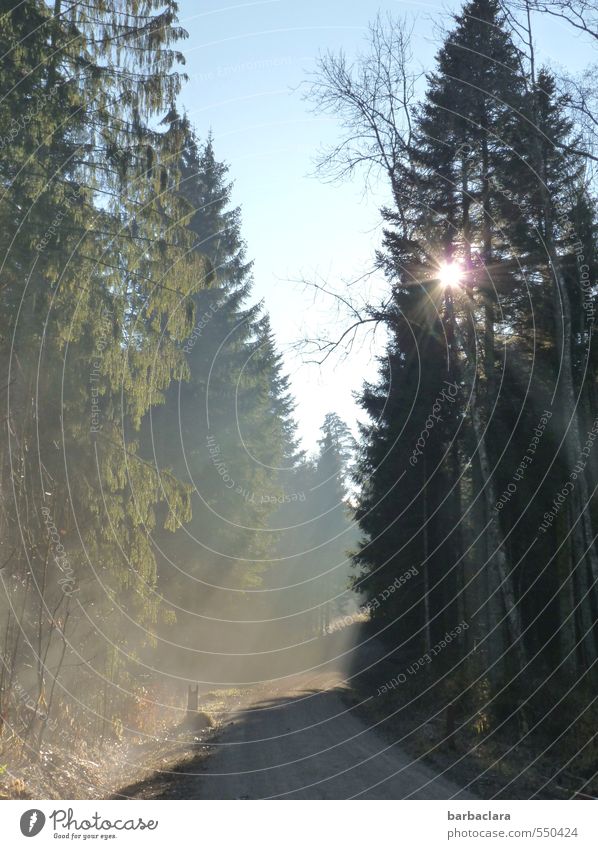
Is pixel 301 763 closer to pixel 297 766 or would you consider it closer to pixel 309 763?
pixel 309 763

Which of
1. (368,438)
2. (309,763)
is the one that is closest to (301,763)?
(309,763)

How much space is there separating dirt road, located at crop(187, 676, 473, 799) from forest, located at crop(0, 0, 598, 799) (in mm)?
97

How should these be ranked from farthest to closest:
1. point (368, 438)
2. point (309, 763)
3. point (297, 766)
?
point (368, 438) → point (309, 763) → point (297, 766)

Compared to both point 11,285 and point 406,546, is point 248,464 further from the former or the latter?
point 11,285

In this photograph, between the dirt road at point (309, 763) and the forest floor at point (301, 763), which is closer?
the forest floor at point (301, 763)

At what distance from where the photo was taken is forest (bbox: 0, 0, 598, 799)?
37.1ft

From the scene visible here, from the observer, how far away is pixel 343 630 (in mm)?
45875

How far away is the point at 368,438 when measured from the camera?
24.1 meters

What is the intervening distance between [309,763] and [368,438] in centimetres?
1311

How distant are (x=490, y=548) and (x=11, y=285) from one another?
10823 mm

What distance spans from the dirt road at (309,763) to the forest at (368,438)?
0.10 metres

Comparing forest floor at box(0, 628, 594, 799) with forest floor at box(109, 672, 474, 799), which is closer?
forest floor at box(0, 628, 594, 799)

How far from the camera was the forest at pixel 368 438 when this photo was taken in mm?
11312
